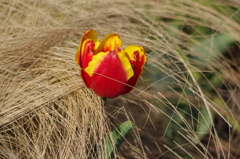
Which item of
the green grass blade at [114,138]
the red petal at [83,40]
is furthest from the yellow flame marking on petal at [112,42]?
the green grass blade at [114,138]

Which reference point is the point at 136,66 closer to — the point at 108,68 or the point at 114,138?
the point at 108,68

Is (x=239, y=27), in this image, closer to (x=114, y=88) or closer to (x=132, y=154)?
(x=132, y=154)

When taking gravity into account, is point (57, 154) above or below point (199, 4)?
below

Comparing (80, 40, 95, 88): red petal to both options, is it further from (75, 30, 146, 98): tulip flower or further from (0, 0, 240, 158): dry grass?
(0, 0, 240, 158): dry grass

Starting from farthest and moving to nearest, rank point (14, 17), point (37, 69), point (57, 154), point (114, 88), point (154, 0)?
point (154, 0) → point (14, 17) → point (37, 69) → point (57, 154) → point (114, 88)

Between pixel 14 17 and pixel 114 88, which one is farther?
pixel 14 17

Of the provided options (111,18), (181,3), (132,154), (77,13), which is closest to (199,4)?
(181,3)

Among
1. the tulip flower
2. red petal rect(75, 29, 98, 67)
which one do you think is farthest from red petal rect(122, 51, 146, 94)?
red petal rect(75, 29, 98, 67)

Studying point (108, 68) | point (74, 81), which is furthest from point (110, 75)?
point (74, 81)
